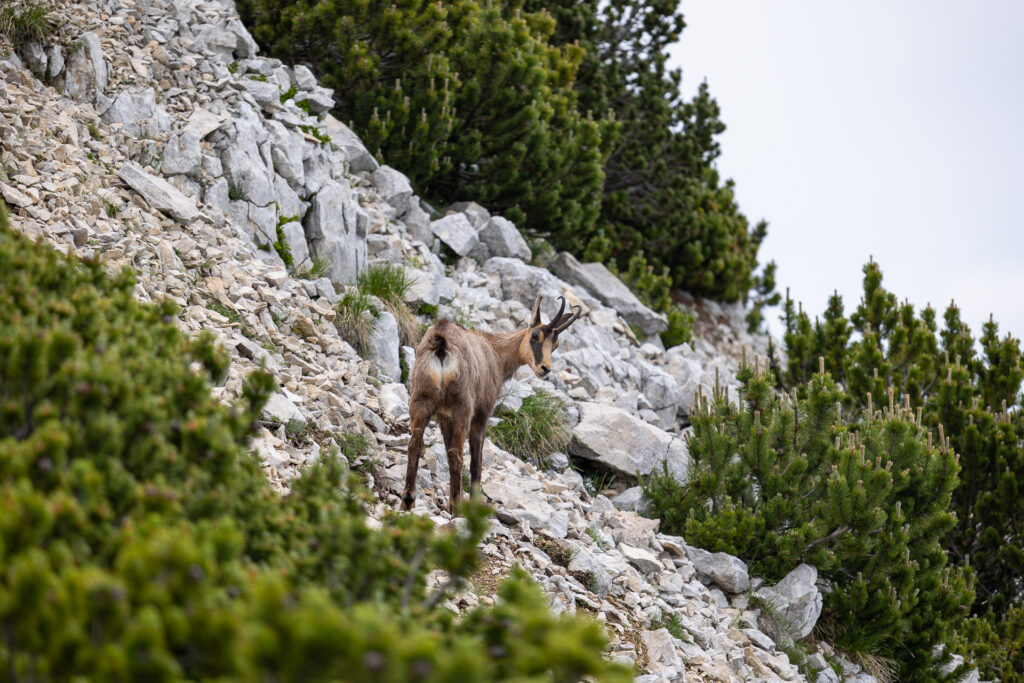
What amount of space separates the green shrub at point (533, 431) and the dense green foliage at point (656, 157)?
9.05m

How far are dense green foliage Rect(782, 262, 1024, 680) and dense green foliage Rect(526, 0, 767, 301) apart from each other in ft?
14.2

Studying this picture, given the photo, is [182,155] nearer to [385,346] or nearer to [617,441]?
[385,346]

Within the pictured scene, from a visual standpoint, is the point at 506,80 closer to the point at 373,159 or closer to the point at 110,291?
the point at 373,159

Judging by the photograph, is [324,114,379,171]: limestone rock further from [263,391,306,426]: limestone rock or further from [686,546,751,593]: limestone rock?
[686,546,751,593]: limestone rock

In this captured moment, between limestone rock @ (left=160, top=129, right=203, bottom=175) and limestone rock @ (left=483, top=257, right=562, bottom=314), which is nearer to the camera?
limestone rock @ (left=160, top=129, right=203, bottom=175)

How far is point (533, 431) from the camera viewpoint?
1079 centimetres

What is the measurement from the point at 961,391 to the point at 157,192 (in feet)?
39.4

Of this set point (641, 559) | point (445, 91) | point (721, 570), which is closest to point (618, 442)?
point (721, 570)

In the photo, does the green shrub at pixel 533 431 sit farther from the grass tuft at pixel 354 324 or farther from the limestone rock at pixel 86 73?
the limestone rock at pixel 86 73

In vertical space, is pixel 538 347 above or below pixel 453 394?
above

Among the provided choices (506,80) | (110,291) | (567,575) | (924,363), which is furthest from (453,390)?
(924,363)

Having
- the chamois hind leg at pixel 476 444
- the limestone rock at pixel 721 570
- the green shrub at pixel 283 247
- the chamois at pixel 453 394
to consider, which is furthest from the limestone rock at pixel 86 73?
the limestone rock at pixel 721 570

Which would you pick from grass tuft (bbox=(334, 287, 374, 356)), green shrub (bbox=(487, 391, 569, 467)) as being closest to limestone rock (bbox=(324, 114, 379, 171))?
grass tuft (bbox=(334, 287, 374, 356))

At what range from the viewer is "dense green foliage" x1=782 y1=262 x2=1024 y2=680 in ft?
43.5
